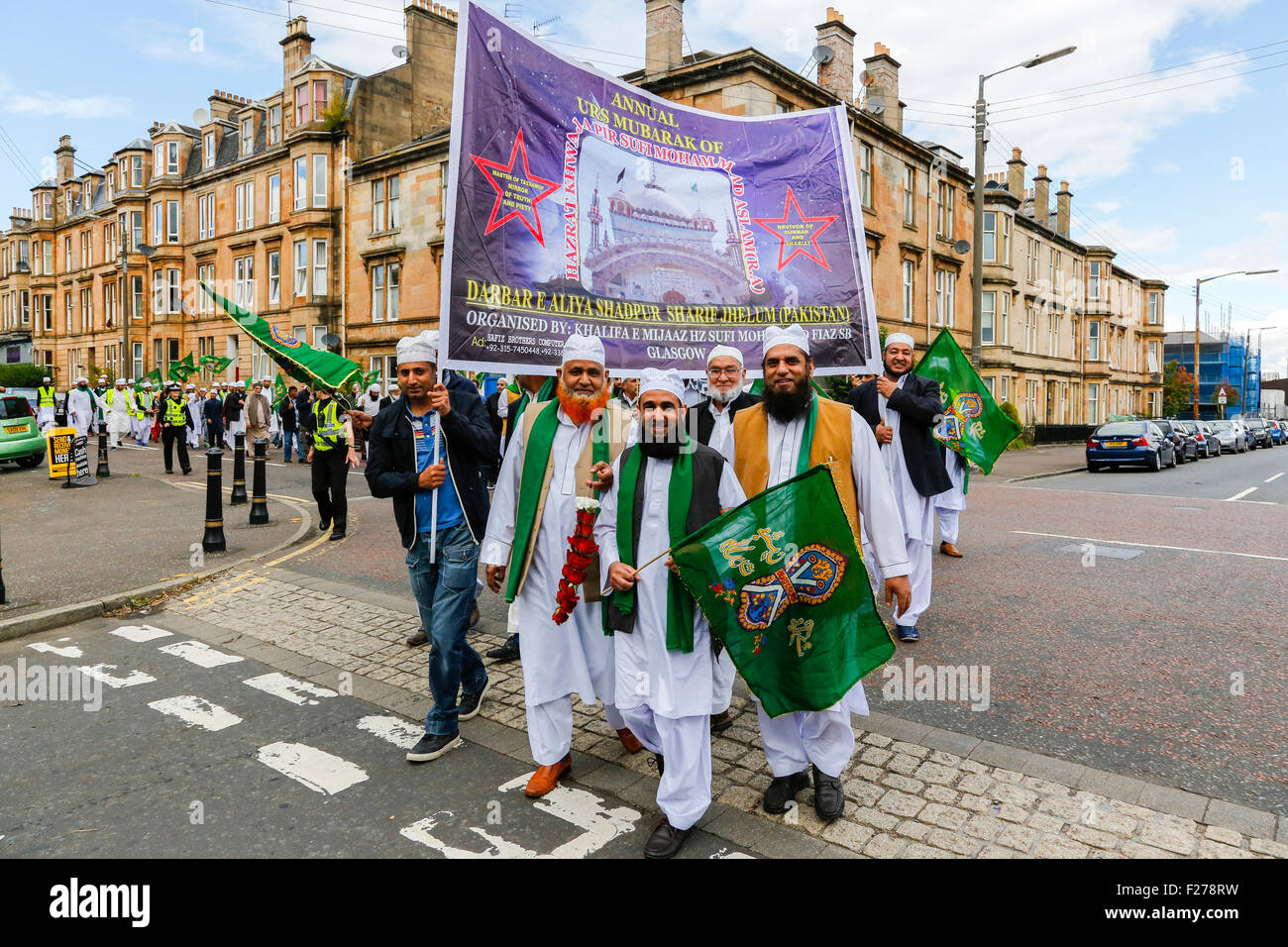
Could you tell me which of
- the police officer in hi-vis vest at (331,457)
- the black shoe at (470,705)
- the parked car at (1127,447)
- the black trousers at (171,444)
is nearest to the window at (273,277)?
the black trousers at (171,444)

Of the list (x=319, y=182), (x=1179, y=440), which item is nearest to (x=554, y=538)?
(x=1179, y=440)

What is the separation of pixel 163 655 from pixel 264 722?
1.86 m

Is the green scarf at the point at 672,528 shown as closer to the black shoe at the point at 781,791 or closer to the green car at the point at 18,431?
the black shoe at the point at 781,791

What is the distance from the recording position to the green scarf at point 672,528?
11.4 feet

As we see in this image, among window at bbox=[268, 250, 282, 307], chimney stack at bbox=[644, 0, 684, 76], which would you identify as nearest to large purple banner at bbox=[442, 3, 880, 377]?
chimney stack at bbox=[644, 0, 684, 76]

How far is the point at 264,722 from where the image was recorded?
15.9 ft

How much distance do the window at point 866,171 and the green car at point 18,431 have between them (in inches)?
980

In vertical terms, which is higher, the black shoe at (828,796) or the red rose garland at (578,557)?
the red rose garland at (578,557)

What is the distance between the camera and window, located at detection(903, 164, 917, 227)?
31.8m

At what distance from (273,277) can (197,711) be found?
35.2 metres

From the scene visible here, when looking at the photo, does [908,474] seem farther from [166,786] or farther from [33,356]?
[33,356]

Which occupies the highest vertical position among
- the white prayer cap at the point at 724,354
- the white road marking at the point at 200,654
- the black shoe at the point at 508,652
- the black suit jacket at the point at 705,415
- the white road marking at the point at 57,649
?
the white prayer cap at the point at 724,354

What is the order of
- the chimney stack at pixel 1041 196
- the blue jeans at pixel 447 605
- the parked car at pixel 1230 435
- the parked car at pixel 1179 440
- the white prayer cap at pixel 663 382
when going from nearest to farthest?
the white prayer cap at pixel 663 382 < the blue jeans at pixel 447 605 < the parked car at pixel 1179 440 < the parked car at pixel 1230 435 < the chimney stack at pixel 1041 196

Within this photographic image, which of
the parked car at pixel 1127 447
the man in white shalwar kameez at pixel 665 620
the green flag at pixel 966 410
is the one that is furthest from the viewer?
the parked car at pixel 1127 447
